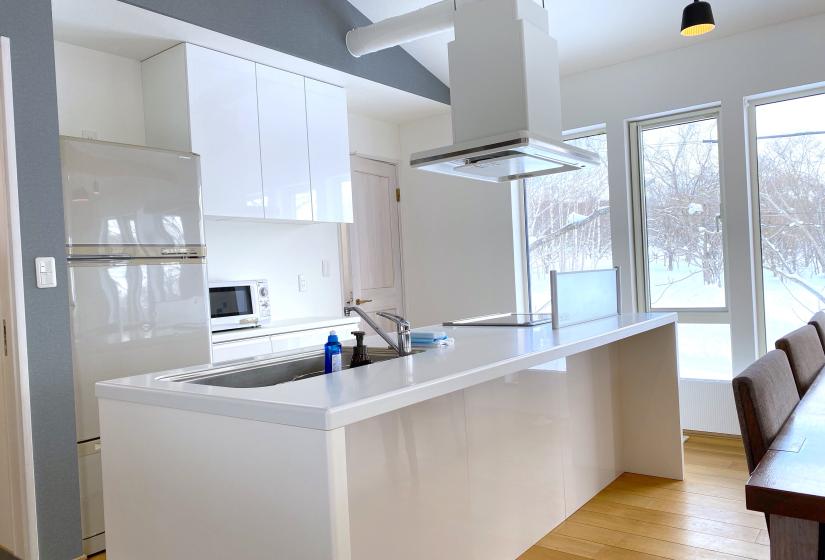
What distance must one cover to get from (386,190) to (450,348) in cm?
319

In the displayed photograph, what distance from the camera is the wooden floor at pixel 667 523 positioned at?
8.19 feet

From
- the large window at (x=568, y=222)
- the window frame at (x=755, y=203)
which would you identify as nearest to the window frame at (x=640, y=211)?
the large window at (x=568, y=222)

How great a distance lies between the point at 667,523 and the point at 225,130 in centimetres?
294

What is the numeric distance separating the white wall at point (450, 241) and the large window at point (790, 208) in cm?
169

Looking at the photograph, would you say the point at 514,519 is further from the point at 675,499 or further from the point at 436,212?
the point at 436,212

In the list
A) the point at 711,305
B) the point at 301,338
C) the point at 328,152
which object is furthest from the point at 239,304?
the point at 711,305

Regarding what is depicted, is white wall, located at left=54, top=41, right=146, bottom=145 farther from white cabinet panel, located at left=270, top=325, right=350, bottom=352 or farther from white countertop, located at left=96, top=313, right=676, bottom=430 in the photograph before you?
white countertop, located at left=96, top=313, right=676, bottom=430

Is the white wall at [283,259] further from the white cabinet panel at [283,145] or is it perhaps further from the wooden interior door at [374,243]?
the white cabinet panel at [283,145]

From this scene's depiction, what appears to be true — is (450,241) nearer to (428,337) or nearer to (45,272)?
(428,337)

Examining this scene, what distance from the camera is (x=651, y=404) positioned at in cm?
342

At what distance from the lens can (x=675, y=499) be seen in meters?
3.04

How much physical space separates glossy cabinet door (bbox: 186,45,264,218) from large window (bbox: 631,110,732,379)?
2575mm

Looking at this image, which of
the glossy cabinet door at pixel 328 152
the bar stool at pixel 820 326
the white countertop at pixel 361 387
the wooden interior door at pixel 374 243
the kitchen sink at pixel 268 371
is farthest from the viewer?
the wooden interior door at pixel 374 243

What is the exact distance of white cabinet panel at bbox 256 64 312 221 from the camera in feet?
12.4
